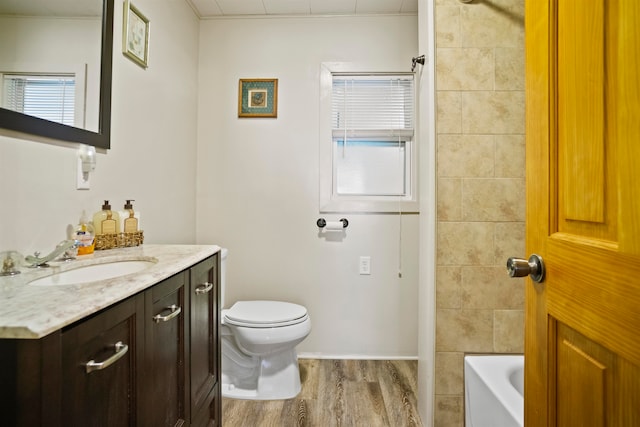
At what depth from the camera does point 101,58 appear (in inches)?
50.2

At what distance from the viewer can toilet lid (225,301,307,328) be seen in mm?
1676

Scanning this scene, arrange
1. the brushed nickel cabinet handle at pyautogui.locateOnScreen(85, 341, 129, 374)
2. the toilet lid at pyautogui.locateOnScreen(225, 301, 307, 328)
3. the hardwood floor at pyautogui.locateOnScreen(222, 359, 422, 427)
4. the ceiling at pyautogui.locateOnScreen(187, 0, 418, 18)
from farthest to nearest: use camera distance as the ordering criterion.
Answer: the ceiling at pyautogui.locateOnScreen(187, 0, 418, 18)
the toilet lid at pyautogui.locateOnScreen(225, 301, 307, 328)
the hardwood floor at pyautogui.locateOnScreen(222, 359, 422, 427)
the brushed nickel cabinet handle at pyautogui.locateOnScreen(85, 341, 129, 374)

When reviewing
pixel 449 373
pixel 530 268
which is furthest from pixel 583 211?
pixel 449 373

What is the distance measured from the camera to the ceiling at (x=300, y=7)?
2.05 metres

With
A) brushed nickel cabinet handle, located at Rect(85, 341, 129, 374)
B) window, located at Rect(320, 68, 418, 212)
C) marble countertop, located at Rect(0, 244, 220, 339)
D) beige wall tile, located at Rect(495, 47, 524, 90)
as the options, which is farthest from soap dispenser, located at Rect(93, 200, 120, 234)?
beige wall tile, located at Rect(495, 47, 524, 90)

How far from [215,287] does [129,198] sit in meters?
Result: 0.64

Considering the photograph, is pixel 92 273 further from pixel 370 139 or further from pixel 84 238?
pixel 370 139

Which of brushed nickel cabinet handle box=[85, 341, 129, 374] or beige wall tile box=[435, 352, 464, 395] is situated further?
beige wall tile box=[435, 352, 464, 395]

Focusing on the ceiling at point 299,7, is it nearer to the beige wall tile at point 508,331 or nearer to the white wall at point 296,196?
the white wall at point 296,196

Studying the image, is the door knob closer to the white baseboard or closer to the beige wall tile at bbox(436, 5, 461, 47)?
the beige wall tile at bbox(436, 5, 461, 47)

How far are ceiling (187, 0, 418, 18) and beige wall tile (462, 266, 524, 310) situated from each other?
5.85 feet

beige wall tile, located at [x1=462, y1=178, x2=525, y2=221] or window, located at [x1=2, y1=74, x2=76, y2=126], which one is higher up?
window, located at [x1=2, y1=74, x2=76, y2=126]

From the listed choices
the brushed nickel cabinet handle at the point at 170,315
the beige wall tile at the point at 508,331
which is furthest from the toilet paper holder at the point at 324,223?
the brushed nickel cabinet handle at the point at 170,315

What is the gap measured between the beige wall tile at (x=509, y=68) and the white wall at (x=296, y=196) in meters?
0.82
